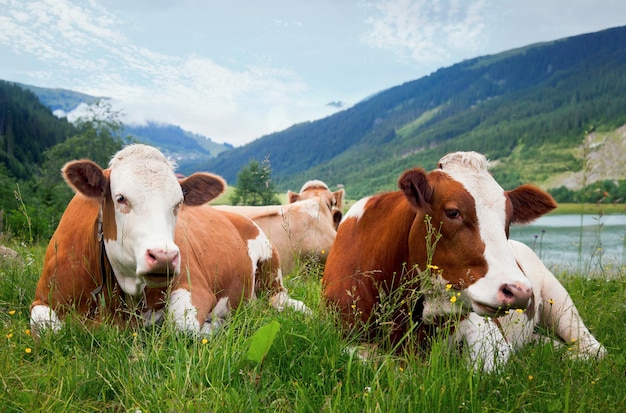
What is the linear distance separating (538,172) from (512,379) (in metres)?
167

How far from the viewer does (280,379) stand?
130 inches

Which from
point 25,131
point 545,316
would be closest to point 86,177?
point 545,316

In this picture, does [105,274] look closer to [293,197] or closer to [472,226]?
[472,226]

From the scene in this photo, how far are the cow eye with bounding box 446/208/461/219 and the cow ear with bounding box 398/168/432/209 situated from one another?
0.18m

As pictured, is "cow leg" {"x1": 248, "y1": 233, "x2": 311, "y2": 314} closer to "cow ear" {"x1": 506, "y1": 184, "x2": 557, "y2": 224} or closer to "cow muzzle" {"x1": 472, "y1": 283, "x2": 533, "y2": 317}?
"cow ear" {"x1": 506, "y1": 184, "x2": 557, "y2": 224}

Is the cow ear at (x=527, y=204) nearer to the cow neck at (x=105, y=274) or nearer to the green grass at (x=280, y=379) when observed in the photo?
the green grass at (x=280, y=379)

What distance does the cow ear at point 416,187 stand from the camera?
158 inches

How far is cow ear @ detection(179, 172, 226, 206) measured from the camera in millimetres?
5203

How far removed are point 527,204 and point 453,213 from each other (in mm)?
881

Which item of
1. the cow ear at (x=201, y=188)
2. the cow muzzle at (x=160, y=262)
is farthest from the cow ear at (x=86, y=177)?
the cow muzzle at (x=160, y=262)

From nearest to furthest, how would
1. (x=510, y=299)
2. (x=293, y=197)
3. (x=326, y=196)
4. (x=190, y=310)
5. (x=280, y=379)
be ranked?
(x=280, y=379) < (x=510, y=299) < (x=190, y=310) < (x=326, y=196) < (x=293, y=197)

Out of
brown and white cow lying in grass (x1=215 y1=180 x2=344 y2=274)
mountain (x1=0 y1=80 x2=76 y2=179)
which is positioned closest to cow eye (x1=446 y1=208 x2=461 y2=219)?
brown and white cow lying in grass (x1=215 y1=180 x2=344 y2=274)

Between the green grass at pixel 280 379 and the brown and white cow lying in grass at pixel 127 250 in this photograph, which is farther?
the brown and white cow lying in grass at pixel 127 250

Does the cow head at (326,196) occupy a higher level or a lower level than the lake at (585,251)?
higher
